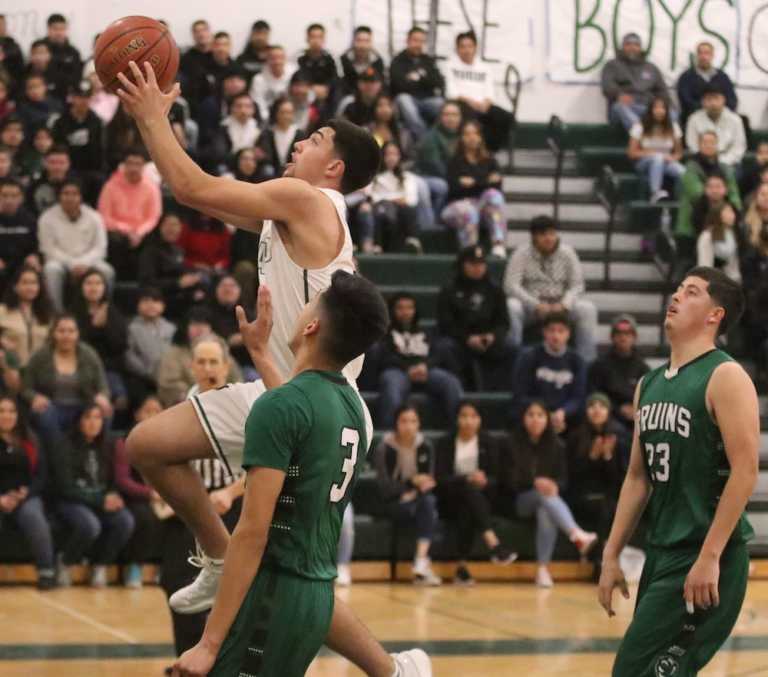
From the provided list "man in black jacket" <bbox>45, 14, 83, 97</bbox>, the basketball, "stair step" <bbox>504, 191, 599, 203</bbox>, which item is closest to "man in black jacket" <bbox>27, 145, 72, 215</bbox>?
"man in black jacket" <bbox>45, 14, 83, 97</bbox>

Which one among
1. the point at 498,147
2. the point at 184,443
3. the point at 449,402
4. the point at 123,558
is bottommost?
the point at 123,558

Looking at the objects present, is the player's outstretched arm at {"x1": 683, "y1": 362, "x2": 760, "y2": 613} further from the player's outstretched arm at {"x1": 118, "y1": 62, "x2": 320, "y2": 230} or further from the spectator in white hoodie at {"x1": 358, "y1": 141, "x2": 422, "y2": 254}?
the spectator in white hoodie at {"x1": 358, "y1": 141, "x2": 422, "y2": 254}

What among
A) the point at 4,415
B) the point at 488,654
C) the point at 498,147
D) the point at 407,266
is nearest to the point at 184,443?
the point at 488,654

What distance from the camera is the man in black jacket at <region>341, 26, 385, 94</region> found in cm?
1502

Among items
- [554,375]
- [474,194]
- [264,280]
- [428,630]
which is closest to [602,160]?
[474,194]

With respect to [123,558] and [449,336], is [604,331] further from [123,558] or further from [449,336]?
[123,558]

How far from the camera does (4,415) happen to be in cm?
1046

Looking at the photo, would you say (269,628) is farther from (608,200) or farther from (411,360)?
(608,200)

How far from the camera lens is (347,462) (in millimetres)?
4328

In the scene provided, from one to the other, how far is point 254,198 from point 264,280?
35cm

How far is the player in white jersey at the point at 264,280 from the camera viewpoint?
5.29 metres

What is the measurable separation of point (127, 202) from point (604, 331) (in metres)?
4.17

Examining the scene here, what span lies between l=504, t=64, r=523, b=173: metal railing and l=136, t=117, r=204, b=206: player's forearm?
9885 millimetres

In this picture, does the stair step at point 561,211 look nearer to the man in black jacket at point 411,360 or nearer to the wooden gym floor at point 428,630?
the man in black jacket at point 411,360
